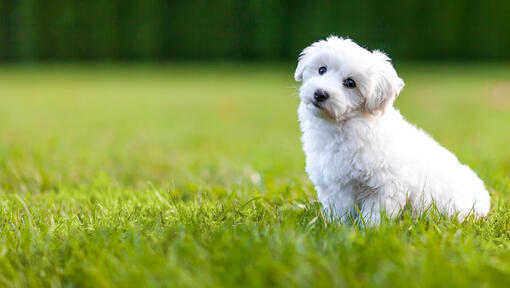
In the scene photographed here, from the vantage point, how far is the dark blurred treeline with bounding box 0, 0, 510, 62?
15508 millimetres

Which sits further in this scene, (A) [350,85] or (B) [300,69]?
(B) [300,69]

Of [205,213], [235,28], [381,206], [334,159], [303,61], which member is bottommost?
[235,28]

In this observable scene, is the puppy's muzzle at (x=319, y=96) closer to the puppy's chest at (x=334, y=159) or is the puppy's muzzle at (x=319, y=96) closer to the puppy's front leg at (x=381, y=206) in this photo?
the puppy's chest at (x=334, y=159)

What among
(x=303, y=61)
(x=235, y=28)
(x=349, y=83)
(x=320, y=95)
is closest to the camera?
(x=320, y=95)

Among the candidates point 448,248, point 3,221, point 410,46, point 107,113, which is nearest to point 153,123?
point 107,113

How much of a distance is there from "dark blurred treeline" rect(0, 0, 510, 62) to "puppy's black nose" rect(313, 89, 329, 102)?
485 inches

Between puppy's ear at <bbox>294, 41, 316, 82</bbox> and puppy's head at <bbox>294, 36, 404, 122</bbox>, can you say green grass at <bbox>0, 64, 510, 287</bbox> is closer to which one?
puppy's ear at <bbox>294, 41, 316, 82</bbox>

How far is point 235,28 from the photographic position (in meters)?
16.2

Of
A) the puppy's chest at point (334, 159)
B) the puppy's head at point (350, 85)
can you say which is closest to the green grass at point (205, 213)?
the puppy's chest at point (334, 159)

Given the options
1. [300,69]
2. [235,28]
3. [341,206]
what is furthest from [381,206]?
[235,28]

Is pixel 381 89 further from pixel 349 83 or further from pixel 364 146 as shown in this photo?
pixel 364 146

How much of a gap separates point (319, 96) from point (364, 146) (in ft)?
1.06

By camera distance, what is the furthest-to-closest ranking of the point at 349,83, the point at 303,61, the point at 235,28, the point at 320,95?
the point at 235,28, the point at 303,61, the point at 349,83, the point at 320,95

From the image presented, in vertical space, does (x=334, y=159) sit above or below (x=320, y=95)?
below
